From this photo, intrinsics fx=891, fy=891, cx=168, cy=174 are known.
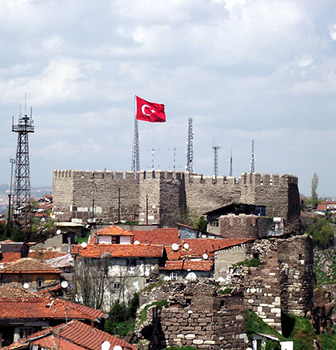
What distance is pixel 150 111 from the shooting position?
4966 centimetres

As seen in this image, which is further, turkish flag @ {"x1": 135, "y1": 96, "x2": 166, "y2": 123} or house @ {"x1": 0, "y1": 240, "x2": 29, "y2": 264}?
turkish flag @ {"x1": 135, "y1": 96, "x2": 166, "y2": 123}

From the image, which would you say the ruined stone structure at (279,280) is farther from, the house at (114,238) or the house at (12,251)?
the house at (12,251)

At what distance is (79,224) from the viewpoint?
51594 mm

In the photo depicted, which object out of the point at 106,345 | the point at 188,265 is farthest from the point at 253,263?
the point at 188,265

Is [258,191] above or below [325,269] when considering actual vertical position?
above

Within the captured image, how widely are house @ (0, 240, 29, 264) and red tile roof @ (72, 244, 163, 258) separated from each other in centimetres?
687

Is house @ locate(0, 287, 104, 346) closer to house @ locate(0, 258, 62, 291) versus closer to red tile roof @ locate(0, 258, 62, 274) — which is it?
house @ locate(0, 258, 62, 291)

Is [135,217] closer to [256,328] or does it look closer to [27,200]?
[27,200]

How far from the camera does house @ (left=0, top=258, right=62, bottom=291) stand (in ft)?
117

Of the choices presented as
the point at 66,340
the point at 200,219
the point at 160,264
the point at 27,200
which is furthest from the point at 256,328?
the point at 27,200

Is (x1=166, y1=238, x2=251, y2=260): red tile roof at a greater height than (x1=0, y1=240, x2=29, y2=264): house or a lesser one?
greater

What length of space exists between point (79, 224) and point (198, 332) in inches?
1258

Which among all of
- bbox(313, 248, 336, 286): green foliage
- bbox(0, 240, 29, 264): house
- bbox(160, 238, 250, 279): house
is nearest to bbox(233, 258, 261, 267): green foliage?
bbox(160, 238, 250, 279): house

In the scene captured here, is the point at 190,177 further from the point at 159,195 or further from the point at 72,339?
the point at 72,339
